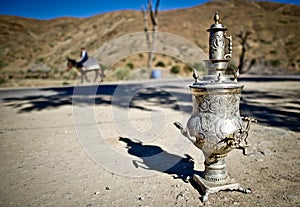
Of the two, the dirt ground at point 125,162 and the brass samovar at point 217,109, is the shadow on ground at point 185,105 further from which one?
the brass samovar at point 217,109

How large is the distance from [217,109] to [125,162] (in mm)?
1740

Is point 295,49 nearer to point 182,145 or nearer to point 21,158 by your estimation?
point 182,145

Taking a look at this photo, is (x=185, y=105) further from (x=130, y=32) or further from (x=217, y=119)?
(x=130, y=32)

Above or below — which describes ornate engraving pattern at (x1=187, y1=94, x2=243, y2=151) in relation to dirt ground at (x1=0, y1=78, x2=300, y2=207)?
above

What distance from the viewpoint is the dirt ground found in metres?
2.52

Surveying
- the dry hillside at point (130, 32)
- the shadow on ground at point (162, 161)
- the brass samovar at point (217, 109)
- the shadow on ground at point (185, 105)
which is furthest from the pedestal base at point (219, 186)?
the dry hillside at point (130, 32)

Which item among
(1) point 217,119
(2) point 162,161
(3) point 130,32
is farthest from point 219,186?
(3) point 130,32

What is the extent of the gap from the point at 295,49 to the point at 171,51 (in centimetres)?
1664

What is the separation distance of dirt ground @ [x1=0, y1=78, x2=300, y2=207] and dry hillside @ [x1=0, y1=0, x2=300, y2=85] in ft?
69.5

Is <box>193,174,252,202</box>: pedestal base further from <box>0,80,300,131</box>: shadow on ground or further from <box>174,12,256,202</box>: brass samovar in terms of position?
<box>0,80,300,131</box>: shadow on ground

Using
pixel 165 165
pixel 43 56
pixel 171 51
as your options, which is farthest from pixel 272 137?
pixel 43 56

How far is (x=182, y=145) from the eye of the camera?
416cm

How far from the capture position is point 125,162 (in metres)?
3.51

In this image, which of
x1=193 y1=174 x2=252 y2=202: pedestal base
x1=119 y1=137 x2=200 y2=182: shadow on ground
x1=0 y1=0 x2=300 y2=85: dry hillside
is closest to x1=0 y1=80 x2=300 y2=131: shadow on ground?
x1=119 y1=137 x2=200 y2=182: shadow on ground
